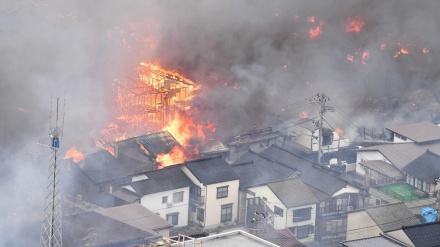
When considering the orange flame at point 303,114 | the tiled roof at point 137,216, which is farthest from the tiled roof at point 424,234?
the orange flame at point 303,114

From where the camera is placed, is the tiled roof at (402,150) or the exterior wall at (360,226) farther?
the tiled roof at (402,150)

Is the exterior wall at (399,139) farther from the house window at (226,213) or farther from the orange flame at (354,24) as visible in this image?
the orange flame at (354,24)

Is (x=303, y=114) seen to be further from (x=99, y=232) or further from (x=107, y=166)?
(x=99, y=232)

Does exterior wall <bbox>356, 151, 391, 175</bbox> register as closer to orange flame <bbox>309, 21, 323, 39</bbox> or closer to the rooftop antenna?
the rooftop antenna

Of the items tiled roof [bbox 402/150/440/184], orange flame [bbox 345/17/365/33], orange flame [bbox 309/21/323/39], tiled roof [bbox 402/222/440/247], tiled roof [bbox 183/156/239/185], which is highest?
orange flame [bbox 345/17/365/33]

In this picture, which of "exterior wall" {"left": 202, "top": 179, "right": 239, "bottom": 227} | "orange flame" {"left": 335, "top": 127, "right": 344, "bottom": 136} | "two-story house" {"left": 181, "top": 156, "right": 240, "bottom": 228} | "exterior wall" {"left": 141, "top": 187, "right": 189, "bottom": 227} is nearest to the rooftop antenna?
"exterior wall" {"left": 141, "top": 187, "right": 189, "bottom": 227}

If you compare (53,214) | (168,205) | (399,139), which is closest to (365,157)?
(399,139)

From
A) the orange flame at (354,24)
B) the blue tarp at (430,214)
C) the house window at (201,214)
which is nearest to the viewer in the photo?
the blue tarp at (430,214)
